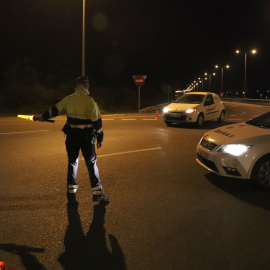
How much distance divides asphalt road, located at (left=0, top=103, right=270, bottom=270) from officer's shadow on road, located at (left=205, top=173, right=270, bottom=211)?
2 cm

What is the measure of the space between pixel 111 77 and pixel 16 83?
37.0 metres

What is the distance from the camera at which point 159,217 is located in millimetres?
5180

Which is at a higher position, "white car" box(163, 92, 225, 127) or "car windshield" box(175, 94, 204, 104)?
"car windshield" box(175, 94, 204, 104)

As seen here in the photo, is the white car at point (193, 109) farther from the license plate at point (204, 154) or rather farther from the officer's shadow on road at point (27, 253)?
the officer's shadow on road at point (27, 253)

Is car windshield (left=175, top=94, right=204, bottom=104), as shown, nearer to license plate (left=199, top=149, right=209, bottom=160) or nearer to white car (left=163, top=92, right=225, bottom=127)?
white car (left=163, top=92, right=225, bottom=127)

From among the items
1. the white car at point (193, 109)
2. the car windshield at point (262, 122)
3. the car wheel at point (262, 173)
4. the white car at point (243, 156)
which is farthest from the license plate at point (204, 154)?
the white car at point (193, 109)

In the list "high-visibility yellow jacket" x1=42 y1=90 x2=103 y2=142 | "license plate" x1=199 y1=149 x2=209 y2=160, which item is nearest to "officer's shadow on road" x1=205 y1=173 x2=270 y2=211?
"license plate" x1=199 y1=149 x2=209 y2=160

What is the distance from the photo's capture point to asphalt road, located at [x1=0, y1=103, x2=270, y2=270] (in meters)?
3.95

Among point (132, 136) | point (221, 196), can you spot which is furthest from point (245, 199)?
point (132, 136)

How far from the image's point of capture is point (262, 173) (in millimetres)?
6531

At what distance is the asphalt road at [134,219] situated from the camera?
155 inches

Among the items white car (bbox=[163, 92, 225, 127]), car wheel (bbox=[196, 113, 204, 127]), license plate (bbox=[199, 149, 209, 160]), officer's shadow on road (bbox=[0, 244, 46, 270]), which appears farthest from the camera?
car wheel (bbox=[196, 113, 204, 127])

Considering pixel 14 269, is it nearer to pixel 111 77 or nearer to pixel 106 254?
pixel 106 254

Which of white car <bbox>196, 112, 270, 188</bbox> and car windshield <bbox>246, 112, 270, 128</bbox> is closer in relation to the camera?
white car <bbox>196, 112, 270, 188</bbox>
